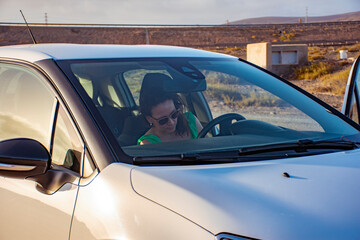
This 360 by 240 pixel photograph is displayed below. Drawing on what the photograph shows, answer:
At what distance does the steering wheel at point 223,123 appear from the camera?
3.23 meters

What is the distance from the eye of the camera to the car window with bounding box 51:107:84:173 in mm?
2425

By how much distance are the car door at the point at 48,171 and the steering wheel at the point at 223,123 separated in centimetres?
92

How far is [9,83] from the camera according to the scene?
3.30 meters

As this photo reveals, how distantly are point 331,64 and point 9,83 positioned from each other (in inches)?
1174

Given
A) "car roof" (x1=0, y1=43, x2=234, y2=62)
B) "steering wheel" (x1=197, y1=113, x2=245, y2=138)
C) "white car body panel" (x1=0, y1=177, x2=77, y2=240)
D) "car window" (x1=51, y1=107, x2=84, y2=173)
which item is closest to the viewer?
"white car body panel" (x1=0, y1=177, x2=77, y2=240)

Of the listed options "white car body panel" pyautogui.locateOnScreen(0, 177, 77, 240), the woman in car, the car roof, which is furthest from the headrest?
"white car body panel" pyautogui.locateOnScreen(0, 177, 77, 240)

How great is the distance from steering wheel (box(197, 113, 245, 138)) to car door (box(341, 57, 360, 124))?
2.59ft

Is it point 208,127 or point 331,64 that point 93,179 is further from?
point 331,64

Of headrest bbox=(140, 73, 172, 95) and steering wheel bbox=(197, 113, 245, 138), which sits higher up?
headrest bbox=(140, 73, 172, 95)

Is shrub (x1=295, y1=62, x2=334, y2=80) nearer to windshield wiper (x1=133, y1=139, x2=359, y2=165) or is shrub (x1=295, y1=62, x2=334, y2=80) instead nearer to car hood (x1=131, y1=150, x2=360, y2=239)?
windshield wiper (x1=133, y1=139, x2=359, y2=165)

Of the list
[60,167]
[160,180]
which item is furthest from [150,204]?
[60,167]

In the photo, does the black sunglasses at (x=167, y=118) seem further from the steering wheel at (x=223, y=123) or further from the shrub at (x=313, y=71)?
the shrub at (x=313, y=71)

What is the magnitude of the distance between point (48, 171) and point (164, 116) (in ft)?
3.13

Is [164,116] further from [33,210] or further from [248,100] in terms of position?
[33,210]
